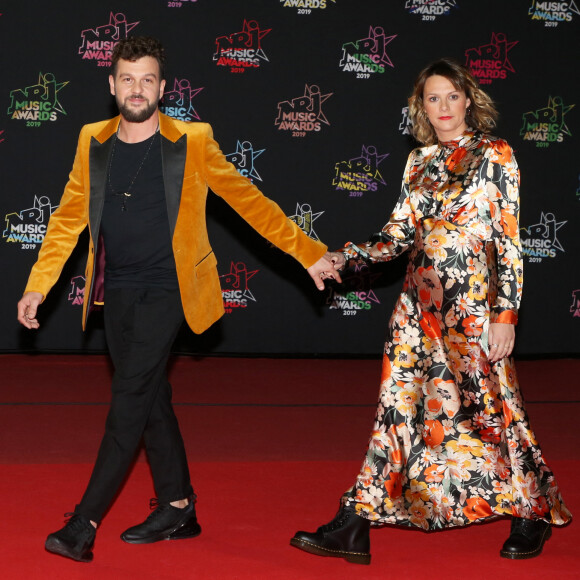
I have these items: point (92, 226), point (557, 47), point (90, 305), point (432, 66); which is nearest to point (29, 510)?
point (90, 305)

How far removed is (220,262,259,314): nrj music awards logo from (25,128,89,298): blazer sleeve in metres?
3.72

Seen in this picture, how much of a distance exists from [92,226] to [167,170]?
31cm

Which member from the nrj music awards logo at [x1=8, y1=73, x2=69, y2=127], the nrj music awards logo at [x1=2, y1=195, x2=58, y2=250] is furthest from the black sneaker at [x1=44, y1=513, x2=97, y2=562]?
the nrj music awards logo at [x1=8, y1=73, x2=69, y2=127]

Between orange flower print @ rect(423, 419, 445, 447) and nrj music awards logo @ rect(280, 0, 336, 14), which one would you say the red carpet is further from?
nrj music awards logo @ rect(280, 0, 336, 14)

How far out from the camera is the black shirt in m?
2.86

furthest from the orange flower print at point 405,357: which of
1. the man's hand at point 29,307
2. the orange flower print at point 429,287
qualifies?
the man's hand at point 29,307

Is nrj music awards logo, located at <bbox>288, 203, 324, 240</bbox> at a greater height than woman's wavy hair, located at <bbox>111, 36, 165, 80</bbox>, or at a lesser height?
lesser

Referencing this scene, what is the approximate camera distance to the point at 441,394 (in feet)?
9.44

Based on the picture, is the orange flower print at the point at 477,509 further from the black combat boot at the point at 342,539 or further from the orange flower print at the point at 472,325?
the orange flower print at the point at 472,325

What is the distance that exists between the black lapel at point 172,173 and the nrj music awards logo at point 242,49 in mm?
3871

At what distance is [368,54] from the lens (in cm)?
673

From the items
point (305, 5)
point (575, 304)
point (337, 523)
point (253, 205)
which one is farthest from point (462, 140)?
point (575, 304)

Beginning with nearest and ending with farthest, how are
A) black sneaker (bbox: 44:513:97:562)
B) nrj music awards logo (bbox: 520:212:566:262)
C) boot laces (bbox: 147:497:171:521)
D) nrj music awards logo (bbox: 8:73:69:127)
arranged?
black sneaker (bbox: 44:513:97:562) → boot laces (bbox: 147:497:171:521) → nrj music awards logo (bbox: 8:73:69:127) → nrj music awards logo (bbox: 520:212:566:262)

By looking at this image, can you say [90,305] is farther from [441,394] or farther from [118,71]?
[441,394]
